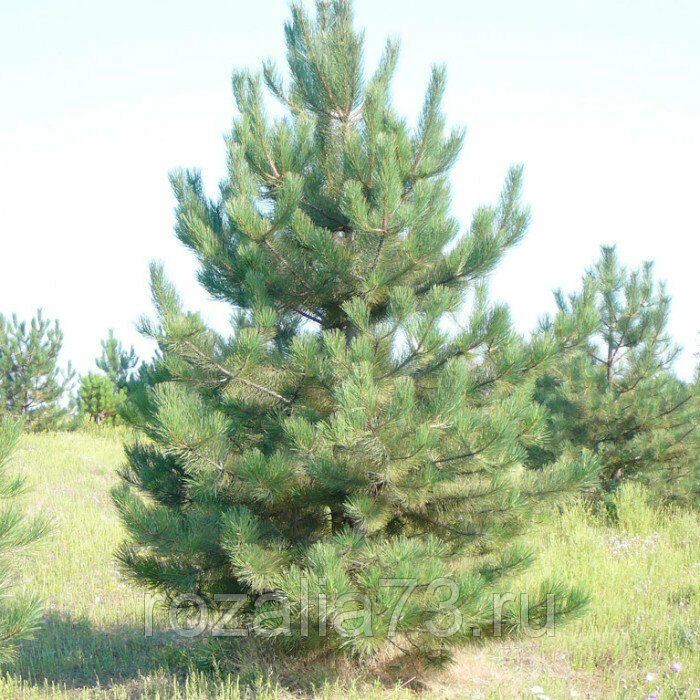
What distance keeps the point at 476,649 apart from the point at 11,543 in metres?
3.53

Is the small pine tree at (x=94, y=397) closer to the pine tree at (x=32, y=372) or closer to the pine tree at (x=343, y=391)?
the pine tree at (x=32, y=372)

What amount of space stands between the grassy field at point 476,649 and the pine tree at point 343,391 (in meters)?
0.44

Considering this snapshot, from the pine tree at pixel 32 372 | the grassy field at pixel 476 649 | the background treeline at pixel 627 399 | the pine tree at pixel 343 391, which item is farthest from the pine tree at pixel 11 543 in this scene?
the pine tree at pixel 32 372

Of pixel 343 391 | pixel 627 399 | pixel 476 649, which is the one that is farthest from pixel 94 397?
pixel 343 391

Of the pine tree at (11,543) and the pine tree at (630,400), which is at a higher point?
the pine tree at (630,400)

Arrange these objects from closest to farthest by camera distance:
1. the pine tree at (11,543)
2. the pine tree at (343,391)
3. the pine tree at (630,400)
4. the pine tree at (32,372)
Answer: the pine tree at (11,543) < the pine tree at (343,391) < the pine tree at (630,400) < the pine tree at (32,372)

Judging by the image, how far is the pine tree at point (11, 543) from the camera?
3938mm

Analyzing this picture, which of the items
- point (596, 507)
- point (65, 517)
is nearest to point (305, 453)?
point (65, 517)

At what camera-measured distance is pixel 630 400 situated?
37.0 ft

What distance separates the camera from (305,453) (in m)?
→ 4.36

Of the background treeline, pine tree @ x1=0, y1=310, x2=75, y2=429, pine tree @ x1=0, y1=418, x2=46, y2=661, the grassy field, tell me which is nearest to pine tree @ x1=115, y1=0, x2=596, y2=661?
the grassy field

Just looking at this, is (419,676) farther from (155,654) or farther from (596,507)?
(596,507)

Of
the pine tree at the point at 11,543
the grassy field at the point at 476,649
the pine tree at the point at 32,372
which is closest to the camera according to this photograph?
the pine tree at the point at 11,543

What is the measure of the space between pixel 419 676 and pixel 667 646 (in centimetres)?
229
